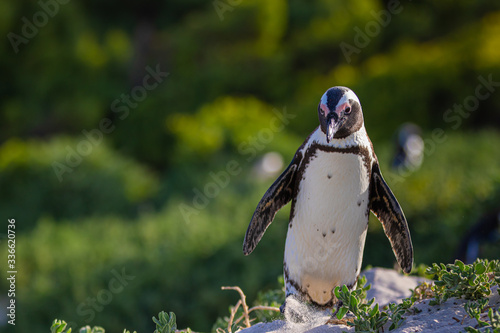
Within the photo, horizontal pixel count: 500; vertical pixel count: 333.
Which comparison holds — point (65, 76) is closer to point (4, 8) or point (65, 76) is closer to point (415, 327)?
point (4, 8)

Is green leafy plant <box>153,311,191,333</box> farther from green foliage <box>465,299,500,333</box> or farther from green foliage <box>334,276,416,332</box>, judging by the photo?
green foliage <box>465,299,500,333</box>

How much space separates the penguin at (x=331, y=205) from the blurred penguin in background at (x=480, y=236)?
1.58 metres

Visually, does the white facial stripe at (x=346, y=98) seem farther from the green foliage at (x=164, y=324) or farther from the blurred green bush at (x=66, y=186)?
the blurred green bush at (x=66, y=186)

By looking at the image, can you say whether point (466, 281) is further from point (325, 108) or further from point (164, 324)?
point (164, 324)

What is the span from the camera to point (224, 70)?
11.1 meters

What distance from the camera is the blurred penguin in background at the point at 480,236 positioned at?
10.8 ft

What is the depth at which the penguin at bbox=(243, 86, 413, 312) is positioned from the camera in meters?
1.78

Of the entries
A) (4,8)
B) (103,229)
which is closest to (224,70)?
(4,8)

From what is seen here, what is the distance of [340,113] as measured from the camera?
1720mm

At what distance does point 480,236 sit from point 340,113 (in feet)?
6.77

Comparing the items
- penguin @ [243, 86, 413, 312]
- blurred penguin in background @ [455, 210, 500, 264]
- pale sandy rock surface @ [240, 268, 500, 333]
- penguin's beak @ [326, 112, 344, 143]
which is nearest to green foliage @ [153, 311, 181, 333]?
pale sandy rock surface @ [240, 268, 500, 333]

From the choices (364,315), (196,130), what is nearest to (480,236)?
(364,315)

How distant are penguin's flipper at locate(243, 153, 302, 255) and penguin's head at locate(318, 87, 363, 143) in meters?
0.20

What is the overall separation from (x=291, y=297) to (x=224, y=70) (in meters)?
9.58
